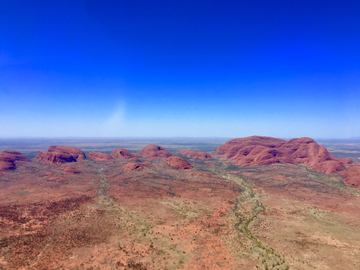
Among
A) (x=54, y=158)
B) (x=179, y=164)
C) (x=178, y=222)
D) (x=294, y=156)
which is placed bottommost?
(x=178, y=222)

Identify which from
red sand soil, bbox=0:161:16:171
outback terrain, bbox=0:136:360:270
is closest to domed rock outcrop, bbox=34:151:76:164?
red sand soil, bbox=0:161:16:171

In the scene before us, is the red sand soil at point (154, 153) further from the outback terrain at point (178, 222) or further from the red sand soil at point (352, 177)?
the red sand soil at point (352, 177)

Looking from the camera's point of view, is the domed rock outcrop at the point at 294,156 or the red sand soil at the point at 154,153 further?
the red sand soil at the point at 154,153

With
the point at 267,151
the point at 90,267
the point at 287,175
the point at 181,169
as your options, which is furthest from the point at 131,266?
the point at 267,151

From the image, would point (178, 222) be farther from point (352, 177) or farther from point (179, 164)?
point (352, 177)

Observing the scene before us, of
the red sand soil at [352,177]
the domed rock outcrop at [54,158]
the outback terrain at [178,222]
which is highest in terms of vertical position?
the domed rock outcrop at [54,158]

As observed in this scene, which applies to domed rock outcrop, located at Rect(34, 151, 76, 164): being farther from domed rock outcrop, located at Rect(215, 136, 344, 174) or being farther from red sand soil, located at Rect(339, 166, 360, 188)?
red sand soil, located at Rect(339, 166, 360, 188)

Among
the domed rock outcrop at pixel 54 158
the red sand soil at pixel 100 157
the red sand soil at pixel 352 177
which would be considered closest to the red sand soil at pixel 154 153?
the red sand soil at pixel 100 157

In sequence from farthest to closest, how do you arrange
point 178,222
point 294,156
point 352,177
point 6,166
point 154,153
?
point 154,153 < point 294,156 < point 6,166 < point 352,177 < point 178,222

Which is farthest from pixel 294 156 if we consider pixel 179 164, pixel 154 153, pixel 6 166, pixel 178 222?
pixel 6 166
